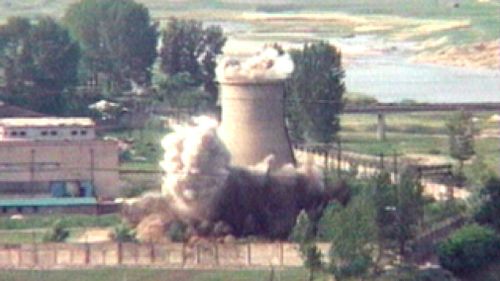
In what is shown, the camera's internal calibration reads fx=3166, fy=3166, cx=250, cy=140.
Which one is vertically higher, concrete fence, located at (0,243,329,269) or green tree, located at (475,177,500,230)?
green tree, located at (475,177,500,230)

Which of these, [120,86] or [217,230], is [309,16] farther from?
[217,230]

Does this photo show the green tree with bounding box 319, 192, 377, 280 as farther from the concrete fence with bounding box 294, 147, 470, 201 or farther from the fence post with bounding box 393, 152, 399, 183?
the concrete fence with bounding box 294, 147, 470, 201

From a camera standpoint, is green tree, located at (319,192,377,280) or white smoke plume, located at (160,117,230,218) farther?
white smoke plume, located at (160,117,230,218)

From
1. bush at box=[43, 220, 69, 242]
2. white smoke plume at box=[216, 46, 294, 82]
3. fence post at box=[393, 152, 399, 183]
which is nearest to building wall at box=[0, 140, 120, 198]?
white smoke plume at box=[216, 46, 294, 82]

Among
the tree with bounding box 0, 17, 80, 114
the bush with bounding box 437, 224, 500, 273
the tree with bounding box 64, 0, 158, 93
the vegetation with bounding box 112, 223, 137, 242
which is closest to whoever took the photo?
the bush with bounding box 437, 224, 500, 273

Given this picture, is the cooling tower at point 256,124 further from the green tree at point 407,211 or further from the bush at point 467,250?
the bush at point 467,250
